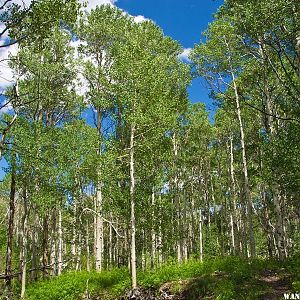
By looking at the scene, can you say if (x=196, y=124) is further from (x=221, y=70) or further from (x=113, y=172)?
(x=113, y=172)

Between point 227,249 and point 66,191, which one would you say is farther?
point 227,249

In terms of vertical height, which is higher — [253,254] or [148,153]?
[148,153]

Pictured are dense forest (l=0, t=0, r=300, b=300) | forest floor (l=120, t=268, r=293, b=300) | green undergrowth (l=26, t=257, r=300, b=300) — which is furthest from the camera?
dense forest (l=0, t=0, r=300, b=300)

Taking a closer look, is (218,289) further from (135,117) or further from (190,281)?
(135,117)

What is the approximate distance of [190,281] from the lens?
1439cm

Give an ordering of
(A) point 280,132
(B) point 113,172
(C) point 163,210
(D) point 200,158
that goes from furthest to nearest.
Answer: (D) point 200,158, (C) point 163,210, (B) point 113,172, (A) point 280,132

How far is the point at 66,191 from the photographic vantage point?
1994cm

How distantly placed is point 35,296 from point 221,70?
50.2 feet

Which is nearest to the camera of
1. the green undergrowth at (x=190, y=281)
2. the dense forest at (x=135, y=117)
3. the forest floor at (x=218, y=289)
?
the forest floor at (x=218, y=289)

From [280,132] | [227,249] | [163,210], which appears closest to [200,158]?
[227,249]

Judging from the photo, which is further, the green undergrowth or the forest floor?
the green undergrowth

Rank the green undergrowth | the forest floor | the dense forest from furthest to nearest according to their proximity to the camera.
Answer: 1. the dense forest
2. the green undergrowth
3. the forest floor

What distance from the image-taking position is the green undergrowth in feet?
39.7

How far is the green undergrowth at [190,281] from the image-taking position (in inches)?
476
